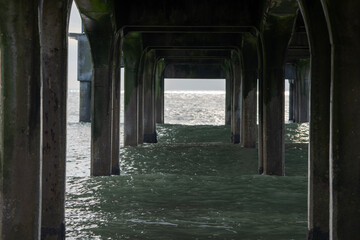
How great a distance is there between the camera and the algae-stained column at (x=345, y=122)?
526cm

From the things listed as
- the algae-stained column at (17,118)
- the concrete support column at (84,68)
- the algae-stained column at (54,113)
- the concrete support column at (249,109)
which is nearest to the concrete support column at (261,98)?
the concrete support column at (249,109)

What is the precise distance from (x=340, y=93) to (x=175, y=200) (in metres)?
5.46

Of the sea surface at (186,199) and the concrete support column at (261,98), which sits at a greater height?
the concrete support column at (261,98)

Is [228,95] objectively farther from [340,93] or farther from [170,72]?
[340,93]

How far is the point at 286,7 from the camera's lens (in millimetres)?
11609

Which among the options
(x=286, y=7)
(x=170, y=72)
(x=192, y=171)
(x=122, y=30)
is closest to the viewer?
(x=286, y=7)

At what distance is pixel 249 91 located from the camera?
19.3m

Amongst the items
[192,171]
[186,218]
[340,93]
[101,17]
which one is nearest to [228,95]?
[192,171]

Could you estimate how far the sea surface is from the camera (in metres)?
7.67

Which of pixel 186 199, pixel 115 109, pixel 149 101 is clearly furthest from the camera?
pixel 149 101

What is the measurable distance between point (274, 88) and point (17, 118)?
8.39 metres

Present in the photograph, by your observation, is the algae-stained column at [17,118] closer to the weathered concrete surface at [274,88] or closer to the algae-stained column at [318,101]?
the algae-stained column at [318,101]

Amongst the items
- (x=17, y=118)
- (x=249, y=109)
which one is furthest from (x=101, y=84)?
(x=249, y=109)

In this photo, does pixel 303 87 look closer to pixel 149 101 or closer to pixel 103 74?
pixel 149 101
